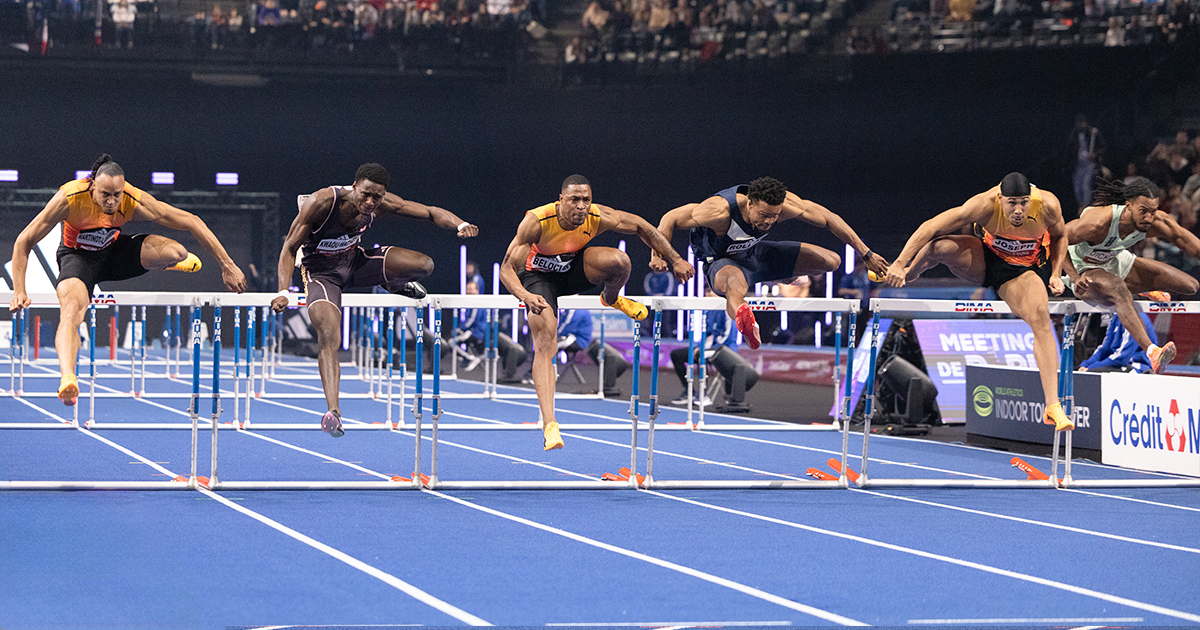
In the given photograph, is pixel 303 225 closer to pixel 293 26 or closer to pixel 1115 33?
pixel 1115 33

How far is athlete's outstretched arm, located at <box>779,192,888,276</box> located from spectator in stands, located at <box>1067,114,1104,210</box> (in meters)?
12.9

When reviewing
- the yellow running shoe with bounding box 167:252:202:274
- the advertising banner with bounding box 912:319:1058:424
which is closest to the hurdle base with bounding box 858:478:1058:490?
the advertising banner with bounding box 912:319:1058:424

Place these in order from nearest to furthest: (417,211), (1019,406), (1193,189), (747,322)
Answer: (417,211)
(747,322)
(1019,406)
(1193,189)

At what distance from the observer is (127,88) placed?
2286 cm

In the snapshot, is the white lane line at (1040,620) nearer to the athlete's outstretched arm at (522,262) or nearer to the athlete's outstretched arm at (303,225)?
the athlete's outstretched arm at (522,262)

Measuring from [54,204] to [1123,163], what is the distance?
675 inches

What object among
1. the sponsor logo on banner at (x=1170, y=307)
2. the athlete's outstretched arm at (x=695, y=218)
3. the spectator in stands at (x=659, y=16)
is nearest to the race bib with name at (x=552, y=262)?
the athlete's outstretched arm at (x=695, y=218)

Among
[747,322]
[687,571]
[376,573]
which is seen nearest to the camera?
[376,573]

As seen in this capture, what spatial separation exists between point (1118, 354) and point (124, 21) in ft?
63.5

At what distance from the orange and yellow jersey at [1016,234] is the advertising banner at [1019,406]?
2.62 m

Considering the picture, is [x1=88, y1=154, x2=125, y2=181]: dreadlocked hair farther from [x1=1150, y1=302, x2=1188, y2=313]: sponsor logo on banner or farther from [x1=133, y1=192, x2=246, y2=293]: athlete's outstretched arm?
[x1=1150, y1=302, x2=1188, y2=313]: sponsor logo on banner

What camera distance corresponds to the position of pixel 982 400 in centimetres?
1105

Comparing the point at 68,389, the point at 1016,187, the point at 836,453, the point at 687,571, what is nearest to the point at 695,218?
the point at 1016,187

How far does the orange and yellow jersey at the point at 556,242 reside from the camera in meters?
7.18
